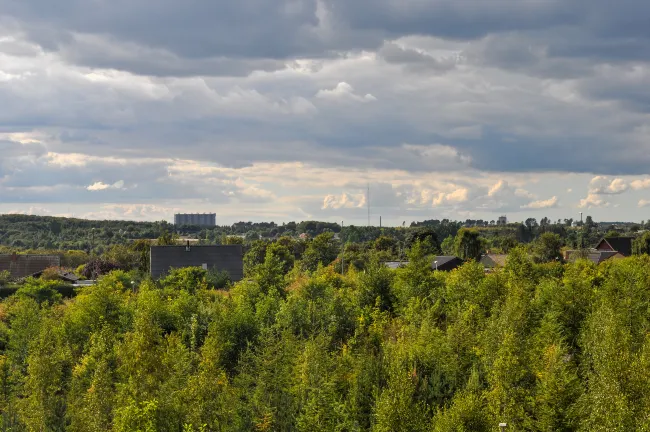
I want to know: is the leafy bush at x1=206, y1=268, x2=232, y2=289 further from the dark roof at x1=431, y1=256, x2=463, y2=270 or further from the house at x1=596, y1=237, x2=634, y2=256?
the house at x1=596, y1=237, x2=634, y2=256

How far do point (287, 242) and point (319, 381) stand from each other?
122923 millimetres

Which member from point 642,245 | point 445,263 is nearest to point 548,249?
point 642,245

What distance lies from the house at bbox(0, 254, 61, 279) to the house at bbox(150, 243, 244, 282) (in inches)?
1512

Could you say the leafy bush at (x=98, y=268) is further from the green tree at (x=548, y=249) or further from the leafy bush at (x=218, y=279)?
the green tree at (x=548, y=249)

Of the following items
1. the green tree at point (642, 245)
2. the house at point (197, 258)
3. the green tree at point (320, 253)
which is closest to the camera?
the house at point (197, 258)

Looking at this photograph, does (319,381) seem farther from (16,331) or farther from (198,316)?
(16,331)

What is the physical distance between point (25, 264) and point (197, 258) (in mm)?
46959

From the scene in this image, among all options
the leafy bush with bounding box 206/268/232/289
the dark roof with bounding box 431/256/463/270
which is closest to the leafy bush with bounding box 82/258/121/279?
the leafy bush with bounding box 206/268/232/289

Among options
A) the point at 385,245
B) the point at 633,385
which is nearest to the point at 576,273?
the point at 633,385

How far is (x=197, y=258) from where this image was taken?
106625 mm

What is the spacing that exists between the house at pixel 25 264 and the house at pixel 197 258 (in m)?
38.4

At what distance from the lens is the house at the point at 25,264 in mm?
133625

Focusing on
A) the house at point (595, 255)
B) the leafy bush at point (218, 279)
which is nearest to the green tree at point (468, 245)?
the house at point (595, 255)

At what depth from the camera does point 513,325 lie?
203 feet
